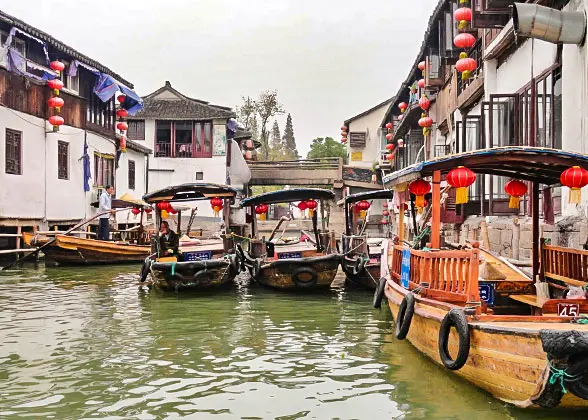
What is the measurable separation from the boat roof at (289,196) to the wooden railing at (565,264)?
6786mm

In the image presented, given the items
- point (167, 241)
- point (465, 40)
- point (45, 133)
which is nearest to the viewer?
point (167, 241)

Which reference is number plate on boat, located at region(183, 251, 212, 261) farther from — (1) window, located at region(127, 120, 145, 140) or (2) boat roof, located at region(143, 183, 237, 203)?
(1) window, located at region(127, 120, 145, 140)

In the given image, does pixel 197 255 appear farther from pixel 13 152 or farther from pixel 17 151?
pixel 17 151

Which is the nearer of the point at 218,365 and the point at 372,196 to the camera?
the point at 218,365

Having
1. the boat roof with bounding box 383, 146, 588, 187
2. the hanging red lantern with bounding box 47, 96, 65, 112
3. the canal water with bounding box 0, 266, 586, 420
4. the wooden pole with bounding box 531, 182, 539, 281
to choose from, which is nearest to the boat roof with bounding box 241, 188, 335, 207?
the canal water with bounding box 0, 266, 586, 420

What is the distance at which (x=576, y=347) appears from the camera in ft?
15.8

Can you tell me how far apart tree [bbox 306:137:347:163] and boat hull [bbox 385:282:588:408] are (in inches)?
1785

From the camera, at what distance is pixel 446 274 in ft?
23.8

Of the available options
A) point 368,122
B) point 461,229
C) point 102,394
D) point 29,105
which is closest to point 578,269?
point 102,394

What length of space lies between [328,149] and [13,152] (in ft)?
114

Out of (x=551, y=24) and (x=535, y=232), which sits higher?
(x=551, y=24)

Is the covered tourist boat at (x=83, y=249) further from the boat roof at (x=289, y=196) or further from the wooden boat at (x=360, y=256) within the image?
the wooden boat at (x=360, y=256)

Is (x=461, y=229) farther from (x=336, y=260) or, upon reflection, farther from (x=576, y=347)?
(x=576, y=347)

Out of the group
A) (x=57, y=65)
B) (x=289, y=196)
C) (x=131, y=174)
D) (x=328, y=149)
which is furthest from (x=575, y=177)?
(x=328, y=149)
